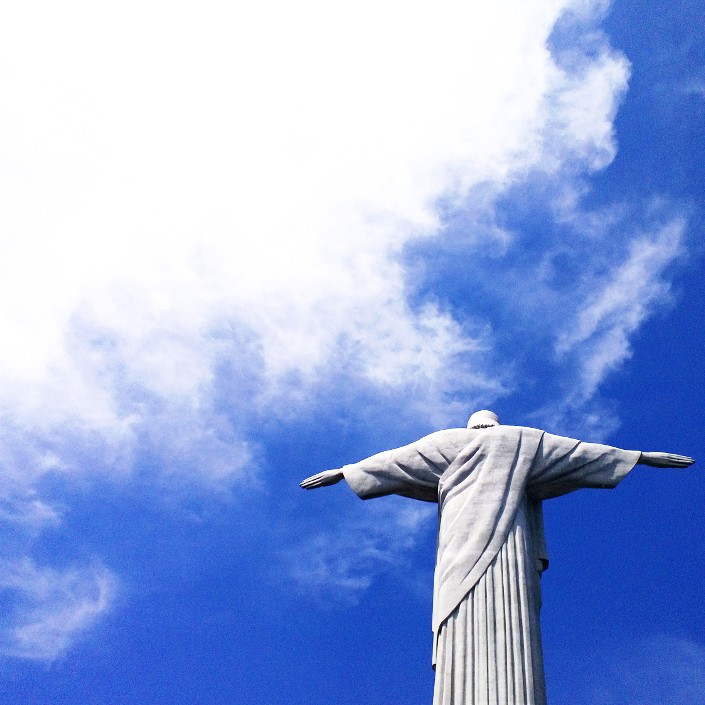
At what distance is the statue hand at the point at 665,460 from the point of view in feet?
41.6

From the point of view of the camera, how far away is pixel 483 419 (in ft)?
43.5

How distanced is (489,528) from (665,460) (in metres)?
2.62

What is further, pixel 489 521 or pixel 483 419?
pixel 483 419

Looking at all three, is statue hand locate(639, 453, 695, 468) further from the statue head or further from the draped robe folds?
the statue head

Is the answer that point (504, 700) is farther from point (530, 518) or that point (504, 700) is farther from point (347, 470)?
point (347, 470)

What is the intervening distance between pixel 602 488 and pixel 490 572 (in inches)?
82.2

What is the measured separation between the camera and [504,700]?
1078cm

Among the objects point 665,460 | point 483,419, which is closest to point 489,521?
point 483,419

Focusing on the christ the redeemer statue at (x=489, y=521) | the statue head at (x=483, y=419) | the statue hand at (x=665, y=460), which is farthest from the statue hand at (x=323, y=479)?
the statue hand at (x=665, y=460)

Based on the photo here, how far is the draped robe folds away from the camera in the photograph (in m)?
11.1

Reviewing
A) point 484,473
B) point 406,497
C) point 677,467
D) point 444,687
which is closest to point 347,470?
point 406,497

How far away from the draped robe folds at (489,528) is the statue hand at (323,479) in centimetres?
14

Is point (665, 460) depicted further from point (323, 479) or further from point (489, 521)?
point (323, 479)

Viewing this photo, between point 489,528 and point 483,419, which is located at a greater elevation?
point 483,419
